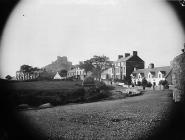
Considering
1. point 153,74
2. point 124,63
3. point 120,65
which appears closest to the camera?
point 120,65

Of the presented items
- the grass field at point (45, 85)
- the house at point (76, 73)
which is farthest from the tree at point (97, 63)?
the grass field at point (45, 85)

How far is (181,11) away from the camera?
7605mm

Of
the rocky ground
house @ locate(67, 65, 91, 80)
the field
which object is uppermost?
house @ locate(67, 65, 91, 80)

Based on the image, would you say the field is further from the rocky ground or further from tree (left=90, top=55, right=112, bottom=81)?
tree (left=90, top=55, right=112, bottom=81)

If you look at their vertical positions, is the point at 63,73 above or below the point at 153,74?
below

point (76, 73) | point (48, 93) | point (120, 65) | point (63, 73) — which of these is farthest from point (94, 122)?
point (120, 65)

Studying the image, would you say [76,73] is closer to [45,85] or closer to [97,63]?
[97,63]

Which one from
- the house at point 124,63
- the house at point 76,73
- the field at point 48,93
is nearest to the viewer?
the field at point 48,93

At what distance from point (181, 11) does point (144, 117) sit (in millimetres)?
4720

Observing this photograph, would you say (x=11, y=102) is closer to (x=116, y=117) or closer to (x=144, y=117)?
(x=116, y=117)

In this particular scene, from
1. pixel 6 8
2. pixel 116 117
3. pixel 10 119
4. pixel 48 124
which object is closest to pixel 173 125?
pixel 116 117

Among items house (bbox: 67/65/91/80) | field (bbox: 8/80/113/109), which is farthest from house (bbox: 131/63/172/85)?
field (bbox: 8/80/113/109)

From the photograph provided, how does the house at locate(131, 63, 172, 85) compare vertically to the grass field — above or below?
above

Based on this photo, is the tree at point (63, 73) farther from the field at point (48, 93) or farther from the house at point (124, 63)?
the house at point (124, 63)
